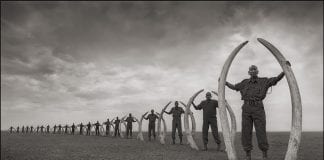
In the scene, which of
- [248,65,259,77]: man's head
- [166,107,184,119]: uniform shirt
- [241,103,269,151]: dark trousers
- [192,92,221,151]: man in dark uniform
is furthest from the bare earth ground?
[248,65,259,77]: man's head

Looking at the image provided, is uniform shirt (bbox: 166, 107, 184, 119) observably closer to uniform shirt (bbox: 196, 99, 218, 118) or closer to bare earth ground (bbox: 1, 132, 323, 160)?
bare earth ground (bbox: 1, 132, 323, 160)

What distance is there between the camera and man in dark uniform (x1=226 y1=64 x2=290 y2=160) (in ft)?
27.7

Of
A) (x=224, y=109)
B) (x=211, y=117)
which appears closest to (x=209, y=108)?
(x=211, y=117)

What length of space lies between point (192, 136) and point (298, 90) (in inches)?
372

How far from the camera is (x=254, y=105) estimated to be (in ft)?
27.9

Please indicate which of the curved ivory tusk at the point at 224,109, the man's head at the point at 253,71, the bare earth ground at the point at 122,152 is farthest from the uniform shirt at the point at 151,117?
the curved ivory tusk at the point at 224,109

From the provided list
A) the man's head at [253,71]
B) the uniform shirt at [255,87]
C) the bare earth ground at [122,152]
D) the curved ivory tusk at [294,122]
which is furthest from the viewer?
the bare earth ground at [122,152]

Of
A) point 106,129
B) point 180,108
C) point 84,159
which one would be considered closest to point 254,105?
point 84,159

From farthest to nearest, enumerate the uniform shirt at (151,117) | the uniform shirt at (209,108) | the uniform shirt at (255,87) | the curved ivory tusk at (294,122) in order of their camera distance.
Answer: the uniform shirt at (151,117), the uniform shirt at (209,108), the uniform shirt at (255,87), the curved ivory tusk at (294,122)

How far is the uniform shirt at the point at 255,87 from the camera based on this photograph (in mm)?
8334

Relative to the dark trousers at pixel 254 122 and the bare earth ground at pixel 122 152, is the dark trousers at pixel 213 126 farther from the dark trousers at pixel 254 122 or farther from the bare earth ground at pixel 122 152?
the dark trousers at pixel 254 122

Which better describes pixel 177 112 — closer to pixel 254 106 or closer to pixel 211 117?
pixel 211 117

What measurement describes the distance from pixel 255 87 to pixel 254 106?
480 millimetres

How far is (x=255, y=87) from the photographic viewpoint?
8.51 meters
